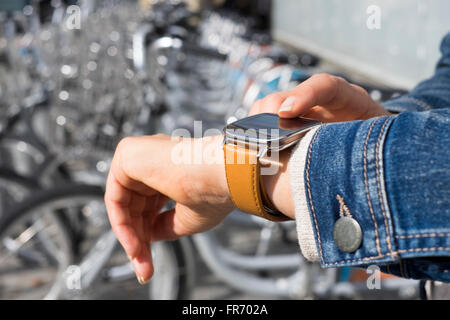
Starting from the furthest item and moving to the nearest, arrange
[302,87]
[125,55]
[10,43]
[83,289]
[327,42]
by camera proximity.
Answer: [327,42], [10,43], [125,55], [83,289], [302,87]

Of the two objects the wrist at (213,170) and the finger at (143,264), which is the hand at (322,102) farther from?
the finger at (143,264)

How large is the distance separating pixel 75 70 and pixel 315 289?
1.93 m

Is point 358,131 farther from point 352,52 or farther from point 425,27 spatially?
point 352,52

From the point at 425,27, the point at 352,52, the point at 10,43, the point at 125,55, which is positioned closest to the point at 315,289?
the point at 125,55

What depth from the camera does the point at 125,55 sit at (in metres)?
2.91

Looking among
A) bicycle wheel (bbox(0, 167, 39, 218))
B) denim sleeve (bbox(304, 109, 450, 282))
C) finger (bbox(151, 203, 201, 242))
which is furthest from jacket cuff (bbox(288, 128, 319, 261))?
bicycle wheel (bbox(0, 167, 39, 218))

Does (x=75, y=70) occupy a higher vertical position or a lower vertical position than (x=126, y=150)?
lower

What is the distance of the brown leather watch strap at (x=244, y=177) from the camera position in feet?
1.92

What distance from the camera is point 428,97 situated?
3.06 feet

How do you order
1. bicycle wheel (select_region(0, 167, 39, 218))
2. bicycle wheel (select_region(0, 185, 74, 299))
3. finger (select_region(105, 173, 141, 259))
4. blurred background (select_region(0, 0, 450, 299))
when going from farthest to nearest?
bicycle wheel (select_region(0, 167, 39, 218)), blurred background (select_region(0, 0, 450, 299)), bicycle wheel (select_region(0, 185, 74, 299)), finger (select_region(105, 173, 141, 259))

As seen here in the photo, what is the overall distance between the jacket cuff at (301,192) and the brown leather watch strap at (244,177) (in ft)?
0.13

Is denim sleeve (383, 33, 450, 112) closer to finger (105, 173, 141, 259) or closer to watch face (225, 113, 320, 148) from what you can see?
watch face (225, 113, 320, 148)

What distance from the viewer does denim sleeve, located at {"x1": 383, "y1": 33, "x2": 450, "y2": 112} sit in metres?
0.91

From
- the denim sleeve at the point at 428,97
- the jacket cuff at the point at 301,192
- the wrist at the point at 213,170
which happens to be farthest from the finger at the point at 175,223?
the denim sleeve at the point at 428,97
